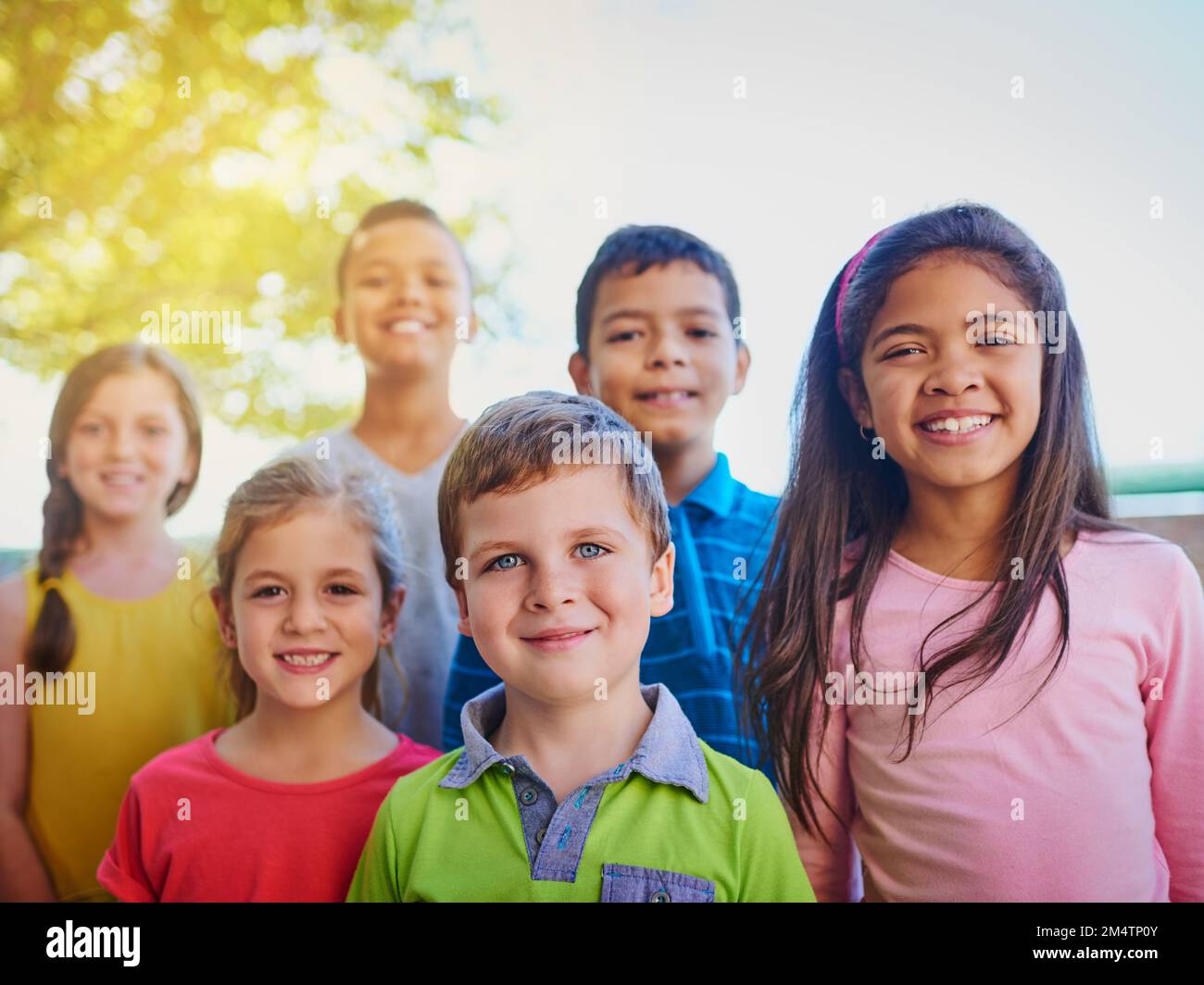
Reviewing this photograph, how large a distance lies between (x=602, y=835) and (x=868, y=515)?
864mm

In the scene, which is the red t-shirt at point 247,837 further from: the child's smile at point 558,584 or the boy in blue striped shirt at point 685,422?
the child's smile at point 558,584

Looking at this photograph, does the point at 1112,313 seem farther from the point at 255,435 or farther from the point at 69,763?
the point at 69,763

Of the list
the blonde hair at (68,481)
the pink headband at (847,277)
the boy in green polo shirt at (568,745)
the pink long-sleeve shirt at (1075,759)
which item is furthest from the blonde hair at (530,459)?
the blonde hair at (68,481)

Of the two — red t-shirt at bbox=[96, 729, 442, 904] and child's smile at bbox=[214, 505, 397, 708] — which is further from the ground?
child's smile at bbox=[214, 505, 397, 708]

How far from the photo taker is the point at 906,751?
7.25 feet

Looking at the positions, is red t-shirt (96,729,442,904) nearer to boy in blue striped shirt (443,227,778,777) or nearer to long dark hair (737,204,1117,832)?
boy in blue striped shirt (443,227,778,777)

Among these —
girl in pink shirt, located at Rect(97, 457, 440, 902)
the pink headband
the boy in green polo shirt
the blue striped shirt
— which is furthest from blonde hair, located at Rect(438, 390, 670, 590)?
the pink headband

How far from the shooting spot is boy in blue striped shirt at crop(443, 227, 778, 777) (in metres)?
2.34

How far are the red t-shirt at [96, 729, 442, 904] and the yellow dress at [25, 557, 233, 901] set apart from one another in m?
0.17

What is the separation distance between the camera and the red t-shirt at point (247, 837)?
232 centimetres

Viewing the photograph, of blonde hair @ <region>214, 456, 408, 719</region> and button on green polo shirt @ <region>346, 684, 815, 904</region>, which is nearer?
button on green polo shirt @ <region>346, 684, 815, 904</region>

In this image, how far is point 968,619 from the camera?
2.21 meters

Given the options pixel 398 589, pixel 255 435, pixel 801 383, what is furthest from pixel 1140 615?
pixel 255 435

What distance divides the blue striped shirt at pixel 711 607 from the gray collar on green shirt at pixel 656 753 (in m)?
0.22
